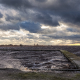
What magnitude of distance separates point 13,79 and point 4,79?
0.35 m

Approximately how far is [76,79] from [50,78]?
973 mm

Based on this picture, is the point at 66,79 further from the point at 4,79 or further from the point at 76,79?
the point at 4,79

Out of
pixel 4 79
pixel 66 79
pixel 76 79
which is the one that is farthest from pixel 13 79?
pixel 76 79

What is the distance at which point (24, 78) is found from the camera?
3.87 m

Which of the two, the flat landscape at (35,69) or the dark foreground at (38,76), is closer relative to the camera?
the dark foreground at (38,76)

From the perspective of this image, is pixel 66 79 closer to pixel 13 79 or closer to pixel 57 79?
pixel 57 79

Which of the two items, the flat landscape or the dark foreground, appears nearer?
the dark foreground

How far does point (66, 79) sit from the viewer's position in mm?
3779

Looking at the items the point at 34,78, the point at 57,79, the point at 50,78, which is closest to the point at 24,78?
the point at 34,78

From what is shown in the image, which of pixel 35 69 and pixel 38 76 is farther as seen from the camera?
pixel 35 69

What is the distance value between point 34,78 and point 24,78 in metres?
0.38

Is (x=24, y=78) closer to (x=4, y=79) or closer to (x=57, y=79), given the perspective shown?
(x=4, y=79)

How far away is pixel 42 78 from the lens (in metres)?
3.86

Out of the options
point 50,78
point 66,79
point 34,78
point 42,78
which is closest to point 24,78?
point 34,78
